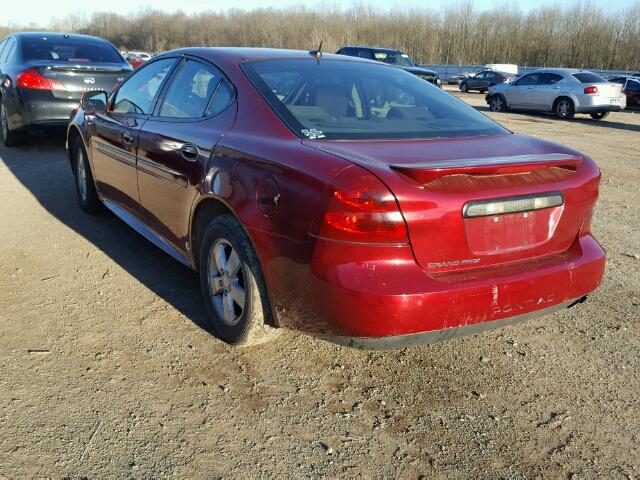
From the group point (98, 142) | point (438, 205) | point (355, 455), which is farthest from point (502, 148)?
point (98, 142)

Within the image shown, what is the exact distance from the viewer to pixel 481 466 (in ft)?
8.12

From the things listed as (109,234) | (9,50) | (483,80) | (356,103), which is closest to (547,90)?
(483,80)

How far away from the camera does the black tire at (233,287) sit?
9.89ft

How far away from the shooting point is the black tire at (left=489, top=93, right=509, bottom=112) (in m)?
21.2

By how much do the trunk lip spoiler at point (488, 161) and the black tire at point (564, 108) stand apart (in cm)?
1722

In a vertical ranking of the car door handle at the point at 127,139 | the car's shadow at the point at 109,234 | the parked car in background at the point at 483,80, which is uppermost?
the car door handle at the point at 127,139

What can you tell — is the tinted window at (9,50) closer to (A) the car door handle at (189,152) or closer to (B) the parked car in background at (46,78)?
(B) the parked car in background at (46,78)

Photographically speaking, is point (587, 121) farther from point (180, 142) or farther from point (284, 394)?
point (284, 394)

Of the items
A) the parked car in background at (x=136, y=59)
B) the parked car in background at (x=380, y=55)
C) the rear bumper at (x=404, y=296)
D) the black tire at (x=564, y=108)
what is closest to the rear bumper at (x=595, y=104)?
the black tire at (x=564, y=108)

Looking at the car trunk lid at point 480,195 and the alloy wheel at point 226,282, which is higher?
the car trunk lid at point 480,195

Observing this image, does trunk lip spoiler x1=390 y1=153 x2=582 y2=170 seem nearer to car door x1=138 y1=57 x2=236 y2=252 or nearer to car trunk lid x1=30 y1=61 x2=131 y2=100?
car door x1=138 y1=57 x2=236 y2=252

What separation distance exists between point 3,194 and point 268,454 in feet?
17.3

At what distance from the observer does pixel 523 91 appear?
20.3 meters

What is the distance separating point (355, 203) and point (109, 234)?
343cm
